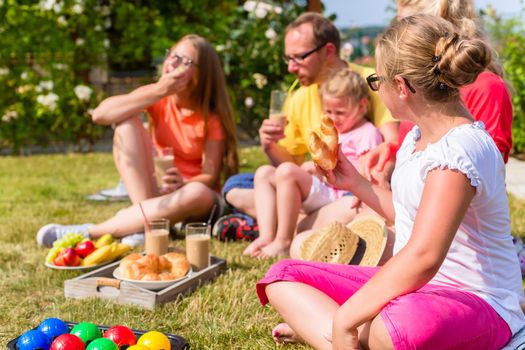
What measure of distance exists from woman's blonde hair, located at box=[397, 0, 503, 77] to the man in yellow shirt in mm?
976

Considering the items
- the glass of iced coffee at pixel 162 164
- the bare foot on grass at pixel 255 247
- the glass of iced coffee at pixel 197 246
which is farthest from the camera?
the glass of iced coffee at pixel 162 164

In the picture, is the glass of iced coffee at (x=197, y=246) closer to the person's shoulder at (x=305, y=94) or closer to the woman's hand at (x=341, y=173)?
the woman's hand at (x=341, y=173)

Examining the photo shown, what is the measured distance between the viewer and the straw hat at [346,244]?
128 inches

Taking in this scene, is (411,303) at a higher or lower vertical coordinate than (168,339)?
higher

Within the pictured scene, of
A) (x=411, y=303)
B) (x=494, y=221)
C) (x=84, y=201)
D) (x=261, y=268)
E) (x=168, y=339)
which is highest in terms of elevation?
(x=494, y=221)

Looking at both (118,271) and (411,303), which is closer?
(411,303)

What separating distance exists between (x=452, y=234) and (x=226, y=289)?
1610 millimetres

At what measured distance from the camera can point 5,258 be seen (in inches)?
156

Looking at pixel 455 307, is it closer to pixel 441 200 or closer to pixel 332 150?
pixel 441 200

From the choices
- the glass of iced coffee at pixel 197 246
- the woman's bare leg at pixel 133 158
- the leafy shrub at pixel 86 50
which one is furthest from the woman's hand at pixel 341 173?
the leafy shrub at pixel 86 50

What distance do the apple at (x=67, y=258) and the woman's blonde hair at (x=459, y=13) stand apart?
2.23 meters

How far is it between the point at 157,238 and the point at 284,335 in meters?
1.24

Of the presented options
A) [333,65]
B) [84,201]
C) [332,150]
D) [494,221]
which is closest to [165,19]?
[84,201]

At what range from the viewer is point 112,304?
3107 millimetres
